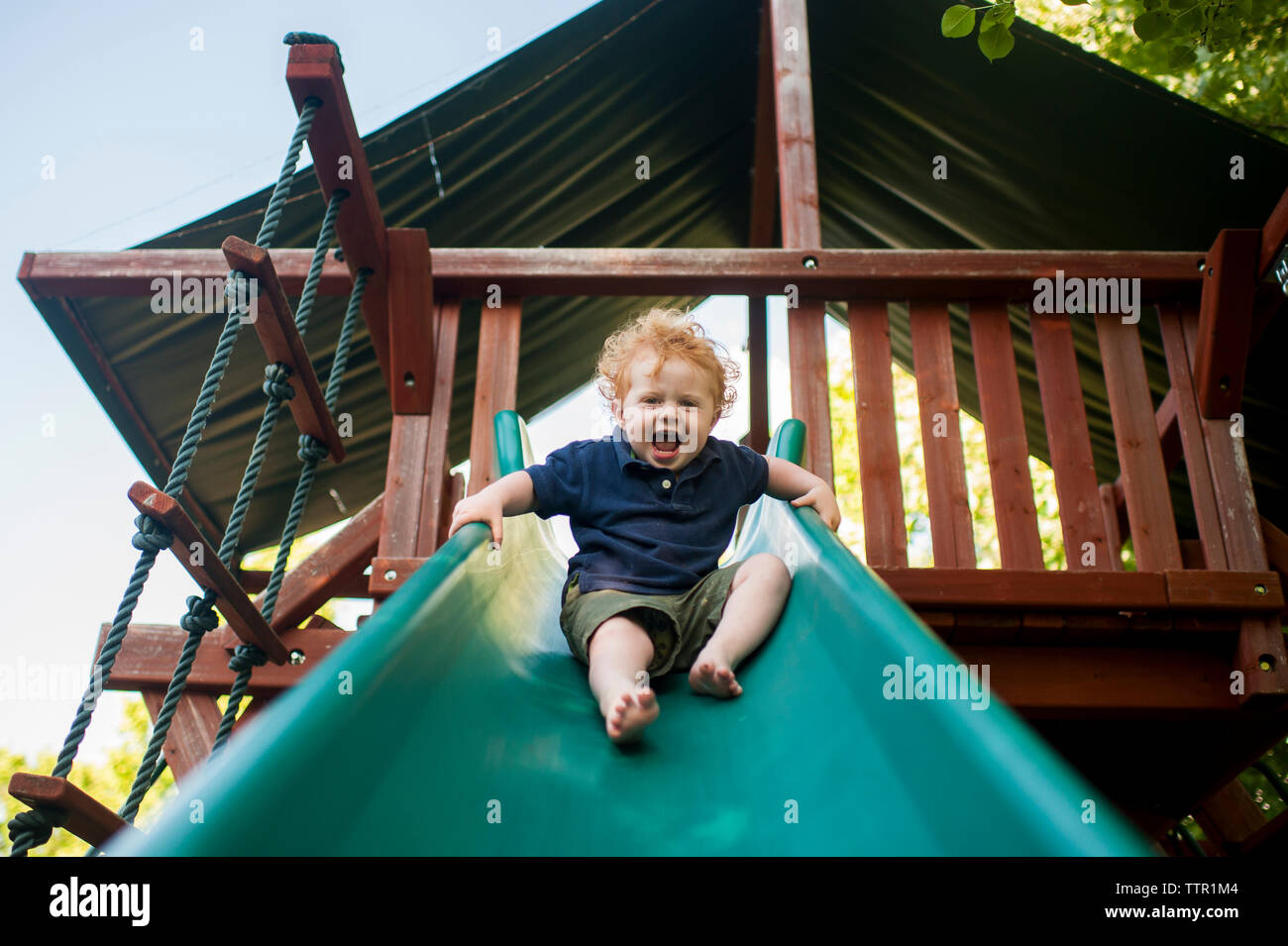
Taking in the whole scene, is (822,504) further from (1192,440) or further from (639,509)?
(1192,440)

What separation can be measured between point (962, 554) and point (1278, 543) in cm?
92

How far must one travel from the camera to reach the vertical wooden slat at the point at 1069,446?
8.80ft

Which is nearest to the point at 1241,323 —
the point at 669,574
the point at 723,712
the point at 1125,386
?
the point at 1125,386

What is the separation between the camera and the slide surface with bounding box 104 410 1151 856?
846 mm

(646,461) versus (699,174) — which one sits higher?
(699,174)

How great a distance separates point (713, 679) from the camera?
152 cm

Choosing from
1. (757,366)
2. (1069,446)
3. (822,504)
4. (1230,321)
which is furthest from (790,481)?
(757,366)

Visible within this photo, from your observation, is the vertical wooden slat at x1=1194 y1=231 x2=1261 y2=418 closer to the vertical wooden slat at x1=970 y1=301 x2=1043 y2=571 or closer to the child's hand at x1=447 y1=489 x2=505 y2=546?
the vertical wooden slat at x1=970 y1=301 x2=1043 y2=571

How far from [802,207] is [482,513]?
2.31 metres

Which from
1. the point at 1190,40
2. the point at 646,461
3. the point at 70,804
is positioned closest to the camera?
the point at 70,804

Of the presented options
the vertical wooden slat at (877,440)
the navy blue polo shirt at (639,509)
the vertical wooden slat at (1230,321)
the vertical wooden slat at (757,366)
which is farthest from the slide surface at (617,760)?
the vertical wooden slat at (757,366)

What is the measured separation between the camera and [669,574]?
1.91m

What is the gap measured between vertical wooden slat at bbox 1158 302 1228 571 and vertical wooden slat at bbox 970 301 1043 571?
0.46 m

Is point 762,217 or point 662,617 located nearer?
point 662,617
